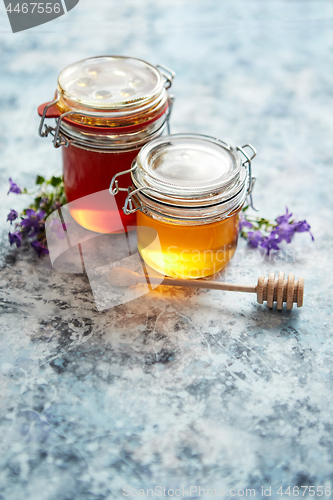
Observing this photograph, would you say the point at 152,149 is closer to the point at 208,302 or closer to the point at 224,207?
the point at 224,207

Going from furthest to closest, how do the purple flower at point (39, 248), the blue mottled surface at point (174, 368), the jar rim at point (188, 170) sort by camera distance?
1. the purple flower at point (39, 248)
2. the jar rim at point (188, 170)
3. the blue mottled surface at point (174, 368)

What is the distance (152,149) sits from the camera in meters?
0.88

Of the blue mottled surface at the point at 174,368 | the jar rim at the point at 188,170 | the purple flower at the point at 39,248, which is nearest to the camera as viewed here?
the blue mottled surface at the point at 174,368

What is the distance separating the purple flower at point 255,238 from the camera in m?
1.01

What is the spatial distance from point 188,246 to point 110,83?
13.4 inches

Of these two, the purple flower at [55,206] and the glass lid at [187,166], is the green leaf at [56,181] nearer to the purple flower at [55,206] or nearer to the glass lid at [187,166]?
the purple flower at [55,206]

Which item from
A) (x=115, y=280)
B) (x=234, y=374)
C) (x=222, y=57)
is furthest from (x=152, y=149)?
(x=222, y=57)

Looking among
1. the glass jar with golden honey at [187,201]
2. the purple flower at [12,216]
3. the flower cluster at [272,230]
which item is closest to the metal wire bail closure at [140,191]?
the glass jar with golden honey at [187,201]

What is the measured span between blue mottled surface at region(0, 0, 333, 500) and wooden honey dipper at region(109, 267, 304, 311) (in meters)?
0.03

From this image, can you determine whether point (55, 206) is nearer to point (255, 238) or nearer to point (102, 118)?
point (102, 118)

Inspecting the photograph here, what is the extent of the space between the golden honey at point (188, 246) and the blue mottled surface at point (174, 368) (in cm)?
5

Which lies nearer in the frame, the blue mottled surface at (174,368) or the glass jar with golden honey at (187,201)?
the blue mottled surface at (174,368)

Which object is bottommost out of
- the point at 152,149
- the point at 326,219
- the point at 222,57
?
the point at 326,219

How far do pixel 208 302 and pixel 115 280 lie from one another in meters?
0.17
